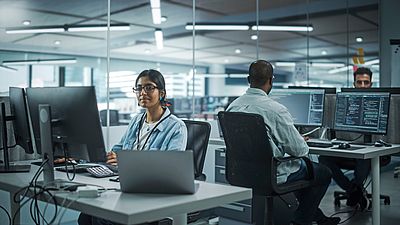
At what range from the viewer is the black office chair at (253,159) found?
9.37ft

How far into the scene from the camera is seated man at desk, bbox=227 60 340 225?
2.90m

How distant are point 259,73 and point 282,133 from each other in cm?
47

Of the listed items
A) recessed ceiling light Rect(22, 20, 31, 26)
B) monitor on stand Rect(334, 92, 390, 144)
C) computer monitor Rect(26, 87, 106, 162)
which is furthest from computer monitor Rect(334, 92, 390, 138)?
recessed ceiling light Rect(22, 20, 31, 26)

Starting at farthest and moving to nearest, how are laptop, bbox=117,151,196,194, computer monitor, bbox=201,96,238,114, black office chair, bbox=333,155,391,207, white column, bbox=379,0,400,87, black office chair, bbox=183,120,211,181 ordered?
1. computer monitor, bbox=201,96,238,114
2. white column, bbox=379,0,400,87
3. black office chair, bbox=333,155,391,207
4. black office chair, bbox=183,120,211,181
5. laptop, bbox=117,151,196,194

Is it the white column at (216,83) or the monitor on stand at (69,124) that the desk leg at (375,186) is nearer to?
the monitor on stand at (69,124)

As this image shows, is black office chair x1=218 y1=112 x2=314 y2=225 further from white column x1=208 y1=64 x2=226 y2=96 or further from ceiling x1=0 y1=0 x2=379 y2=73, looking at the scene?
white column x1=208 y1=64 x2=226 y2=96

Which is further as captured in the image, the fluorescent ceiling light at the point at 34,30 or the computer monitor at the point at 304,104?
the fluorescent ceiling light at the point at 34,30

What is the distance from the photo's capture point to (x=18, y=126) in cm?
258

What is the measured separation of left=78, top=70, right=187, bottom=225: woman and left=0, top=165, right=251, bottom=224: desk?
481 mm

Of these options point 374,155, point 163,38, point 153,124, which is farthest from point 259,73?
point 163,38

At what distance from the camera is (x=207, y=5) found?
6.41 m

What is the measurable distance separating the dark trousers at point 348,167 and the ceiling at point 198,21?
2.82 m

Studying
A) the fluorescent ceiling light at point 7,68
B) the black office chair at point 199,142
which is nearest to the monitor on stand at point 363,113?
the black office chair at point 199,142

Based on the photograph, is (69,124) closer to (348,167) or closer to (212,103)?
(348,167)
